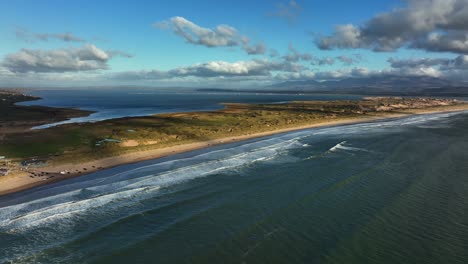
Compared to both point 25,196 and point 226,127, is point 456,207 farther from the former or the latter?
point 226,127

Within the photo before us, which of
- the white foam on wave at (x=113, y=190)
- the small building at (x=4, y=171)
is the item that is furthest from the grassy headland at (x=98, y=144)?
the white foam on wave at (x=113, y=190)

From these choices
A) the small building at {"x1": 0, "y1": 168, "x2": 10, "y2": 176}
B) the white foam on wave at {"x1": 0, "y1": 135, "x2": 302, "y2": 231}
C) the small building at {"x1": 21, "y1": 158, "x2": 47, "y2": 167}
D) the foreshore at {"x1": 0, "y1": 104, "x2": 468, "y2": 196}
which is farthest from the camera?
the small building at {"x1": 21, "y1": 158, "x2": 47, "y2": 167}

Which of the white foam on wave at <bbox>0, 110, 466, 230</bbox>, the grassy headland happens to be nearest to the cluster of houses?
the grassy headland

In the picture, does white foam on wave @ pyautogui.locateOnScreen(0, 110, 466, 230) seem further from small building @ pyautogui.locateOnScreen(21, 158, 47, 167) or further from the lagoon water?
small building @ pyautogui.locateOnScreen(21, 158, 47, 167)

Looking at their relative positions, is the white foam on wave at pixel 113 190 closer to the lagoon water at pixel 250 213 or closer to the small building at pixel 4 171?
the lagoon water at pixel 250 213

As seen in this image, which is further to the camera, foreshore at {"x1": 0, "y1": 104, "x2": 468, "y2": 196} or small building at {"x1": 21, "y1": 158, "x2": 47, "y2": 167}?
small building at {"x1": 21, "y1": 158, "x2": 47, "y2": 167}

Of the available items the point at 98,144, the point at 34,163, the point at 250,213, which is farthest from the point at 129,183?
the point at 98,144

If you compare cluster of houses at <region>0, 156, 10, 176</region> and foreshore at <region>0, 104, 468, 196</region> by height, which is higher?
cluster of houses at <region>0, 156, 10, 176</region>

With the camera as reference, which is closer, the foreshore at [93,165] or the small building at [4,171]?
the foreshore at [93,165]

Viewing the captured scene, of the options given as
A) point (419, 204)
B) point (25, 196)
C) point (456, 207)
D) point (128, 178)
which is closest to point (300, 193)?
point (419, 204)
